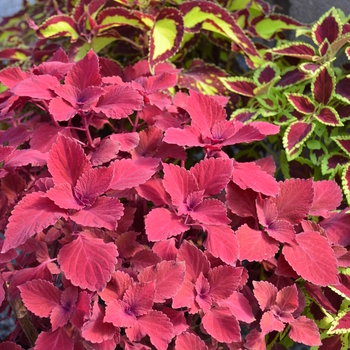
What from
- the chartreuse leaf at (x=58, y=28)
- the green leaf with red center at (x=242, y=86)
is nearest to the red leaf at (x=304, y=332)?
the green leaf with red center at (x=242, y=86)

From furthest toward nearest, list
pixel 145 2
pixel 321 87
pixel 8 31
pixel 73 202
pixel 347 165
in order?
pixel 8 31 < pixel 145 2 < pixel 321 87 < pixel 347 165 < pixel 73 202

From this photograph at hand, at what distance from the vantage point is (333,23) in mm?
1103

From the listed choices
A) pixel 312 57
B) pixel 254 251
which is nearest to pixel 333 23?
pixel 312 57

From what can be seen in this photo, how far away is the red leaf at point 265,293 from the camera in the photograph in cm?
68

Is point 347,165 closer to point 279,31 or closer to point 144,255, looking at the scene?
point 144,255

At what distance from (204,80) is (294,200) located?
545 millimetres

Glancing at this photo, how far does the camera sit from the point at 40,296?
0.62 meters

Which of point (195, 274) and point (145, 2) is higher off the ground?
point (145, 2)

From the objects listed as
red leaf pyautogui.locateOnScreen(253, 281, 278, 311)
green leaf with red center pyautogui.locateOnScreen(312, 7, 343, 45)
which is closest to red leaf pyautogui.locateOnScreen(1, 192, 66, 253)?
red leaf pyautogui.locateOnScreen(253, 281, 278, 311)

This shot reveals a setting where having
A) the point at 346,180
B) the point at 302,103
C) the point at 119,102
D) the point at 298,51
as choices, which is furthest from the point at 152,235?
the point at 298,51

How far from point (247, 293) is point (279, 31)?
2.96 ft

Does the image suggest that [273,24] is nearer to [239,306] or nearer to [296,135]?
[296,135]

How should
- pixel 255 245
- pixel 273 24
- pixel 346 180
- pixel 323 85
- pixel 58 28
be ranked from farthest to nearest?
pixel 273 24, pixel 58 28, pixel 323 85, pixel 346 180, pixel 255 245

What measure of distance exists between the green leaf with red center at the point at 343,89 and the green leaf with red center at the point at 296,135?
100mm
